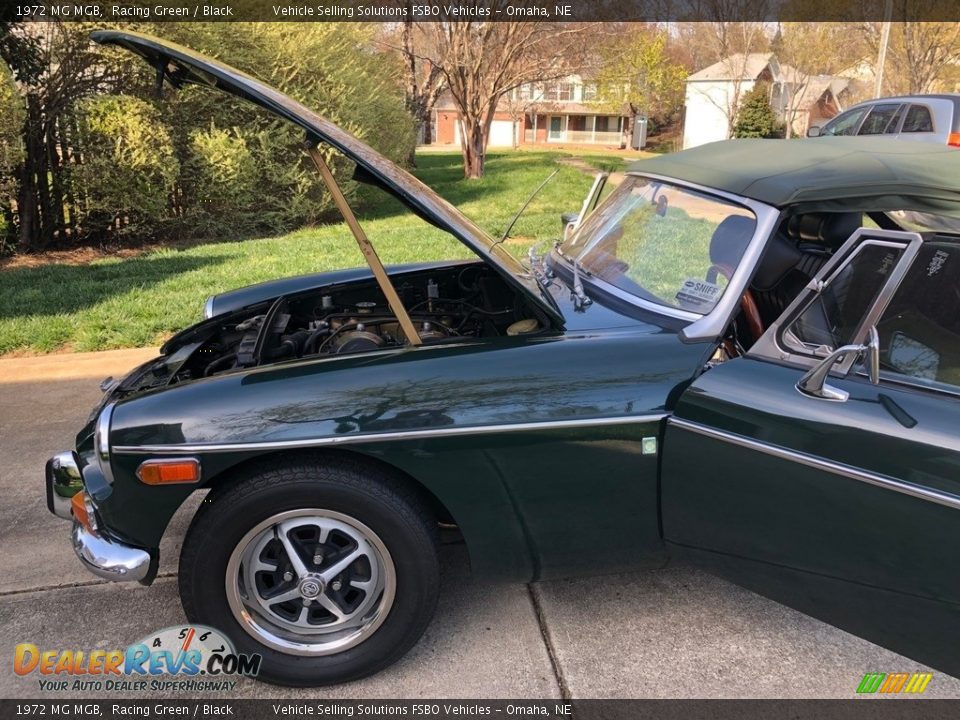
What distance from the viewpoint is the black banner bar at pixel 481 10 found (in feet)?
32.3

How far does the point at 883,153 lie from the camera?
2682mm

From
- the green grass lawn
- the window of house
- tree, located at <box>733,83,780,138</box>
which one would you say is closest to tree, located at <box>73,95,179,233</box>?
the green grass lawn

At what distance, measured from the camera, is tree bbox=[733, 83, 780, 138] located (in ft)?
101

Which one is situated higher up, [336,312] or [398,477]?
[336,312]

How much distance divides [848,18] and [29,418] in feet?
78.9

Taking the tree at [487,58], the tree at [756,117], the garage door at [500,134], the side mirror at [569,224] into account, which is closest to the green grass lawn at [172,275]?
the side mirror at [569,224]

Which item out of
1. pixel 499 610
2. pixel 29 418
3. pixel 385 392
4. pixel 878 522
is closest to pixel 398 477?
pixel 385 392

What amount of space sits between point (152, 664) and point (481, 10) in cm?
1716

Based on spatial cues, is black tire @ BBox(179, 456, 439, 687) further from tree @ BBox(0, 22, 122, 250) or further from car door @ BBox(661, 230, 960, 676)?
tree @ BBox(0, 22, 122, 250)

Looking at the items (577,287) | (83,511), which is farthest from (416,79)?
(83,511)

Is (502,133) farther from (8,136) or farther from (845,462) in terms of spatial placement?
(845,462)

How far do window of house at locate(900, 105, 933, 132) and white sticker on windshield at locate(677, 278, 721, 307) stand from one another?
30.4 ft

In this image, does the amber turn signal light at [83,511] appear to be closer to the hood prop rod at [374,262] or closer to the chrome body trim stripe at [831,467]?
the hood prop rod at [374,262]

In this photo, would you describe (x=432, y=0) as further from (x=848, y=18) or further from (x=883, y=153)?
(x=883, y=153)
